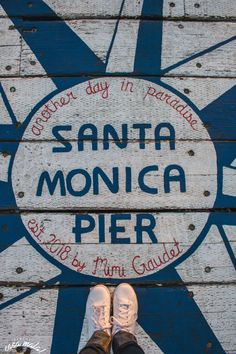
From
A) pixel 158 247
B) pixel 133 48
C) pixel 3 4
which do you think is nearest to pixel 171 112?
pixel 133 48

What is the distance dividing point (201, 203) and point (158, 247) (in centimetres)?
42

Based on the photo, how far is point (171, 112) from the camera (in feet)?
9.95

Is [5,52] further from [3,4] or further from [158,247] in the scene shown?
[158,247]

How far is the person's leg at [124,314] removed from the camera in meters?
2.63

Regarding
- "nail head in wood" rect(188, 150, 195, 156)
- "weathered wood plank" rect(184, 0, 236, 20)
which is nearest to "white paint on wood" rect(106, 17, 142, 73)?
"weathered wood plank" rect(184, 0, 236, 20)

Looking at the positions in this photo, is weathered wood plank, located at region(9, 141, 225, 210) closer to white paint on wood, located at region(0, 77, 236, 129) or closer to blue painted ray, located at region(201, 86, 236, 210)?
blue painted ray, located at region(201, 86, 236, 210)

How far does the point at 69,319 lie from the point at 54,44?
1941 millimetres

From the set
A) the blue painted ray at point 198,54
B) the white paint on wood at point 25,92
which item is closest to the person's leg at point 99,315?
the white paint on wood at point 25,92

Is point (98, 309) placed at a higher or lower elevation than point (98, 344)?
higher

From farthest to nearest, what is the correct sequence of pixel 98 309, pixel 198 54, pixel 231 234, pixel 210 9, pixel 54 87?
pixel 210 9 < pixel 198 54 < pixel 54 87 < pixel 231 234 < pixel 98 309

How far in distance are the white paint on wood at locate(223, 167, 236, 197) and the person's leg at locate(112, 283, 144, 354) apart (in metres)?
0.92

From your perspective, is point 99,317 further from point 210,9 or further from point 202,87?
point 210,9

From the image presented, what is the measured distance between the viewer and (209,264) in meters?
2.80

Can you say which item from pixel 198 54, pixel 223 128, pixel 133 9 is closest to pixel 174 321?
pixel 223 128
